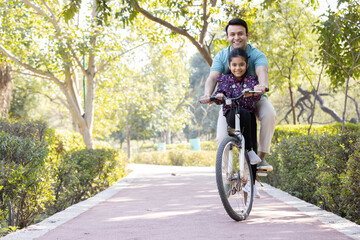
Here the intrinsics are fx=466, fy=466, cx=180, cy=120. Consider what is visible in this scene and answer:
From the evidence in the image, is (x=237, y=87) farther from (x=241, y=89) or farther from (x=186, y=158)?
(x=186, y=158)

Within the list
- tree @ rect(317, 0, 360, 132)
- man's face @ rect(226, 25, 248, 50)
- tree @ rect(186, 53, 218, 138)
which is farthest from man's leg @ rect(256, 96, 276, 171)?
tree @ rect(186, 53, 218, 138)

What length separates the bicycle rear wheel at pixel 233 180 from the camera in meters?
4.36

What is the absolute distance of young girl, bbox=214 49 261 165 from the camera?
477cm

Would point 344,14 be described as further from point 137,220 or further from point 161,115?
point 161,115

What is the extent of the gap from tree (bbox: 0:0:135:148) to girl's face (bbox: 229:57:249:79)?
32.7ft

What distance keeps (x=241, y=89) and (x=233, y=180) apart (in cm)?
94

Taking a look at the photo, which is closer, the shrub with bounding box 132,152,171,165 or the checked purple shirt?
the checked purple shirt

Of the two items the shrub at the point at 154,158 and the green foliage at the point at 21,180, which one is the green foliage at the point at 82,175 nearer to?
the green foliage at the point at 21,180

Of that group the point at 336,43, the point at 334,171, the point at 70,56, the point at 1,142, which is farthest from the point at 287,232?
the point at 70,56

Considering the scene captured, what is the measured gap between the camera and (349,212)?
509 centimetres

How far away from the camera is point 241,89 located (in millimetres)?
4801

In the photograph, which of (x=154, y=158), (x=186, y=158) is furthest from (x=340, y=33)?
(x=154, y=158)

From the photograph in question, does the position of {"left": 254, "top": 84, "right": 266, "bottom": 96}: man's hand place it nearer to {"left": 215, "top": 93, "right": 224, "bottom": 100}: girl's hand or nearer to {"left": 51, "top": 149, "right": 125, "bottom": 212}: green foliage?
{"left": 215, "top": 93, "right": 224, "bottom": 100}: girl's hand

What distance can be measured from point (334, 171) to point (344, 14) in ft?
20.5
